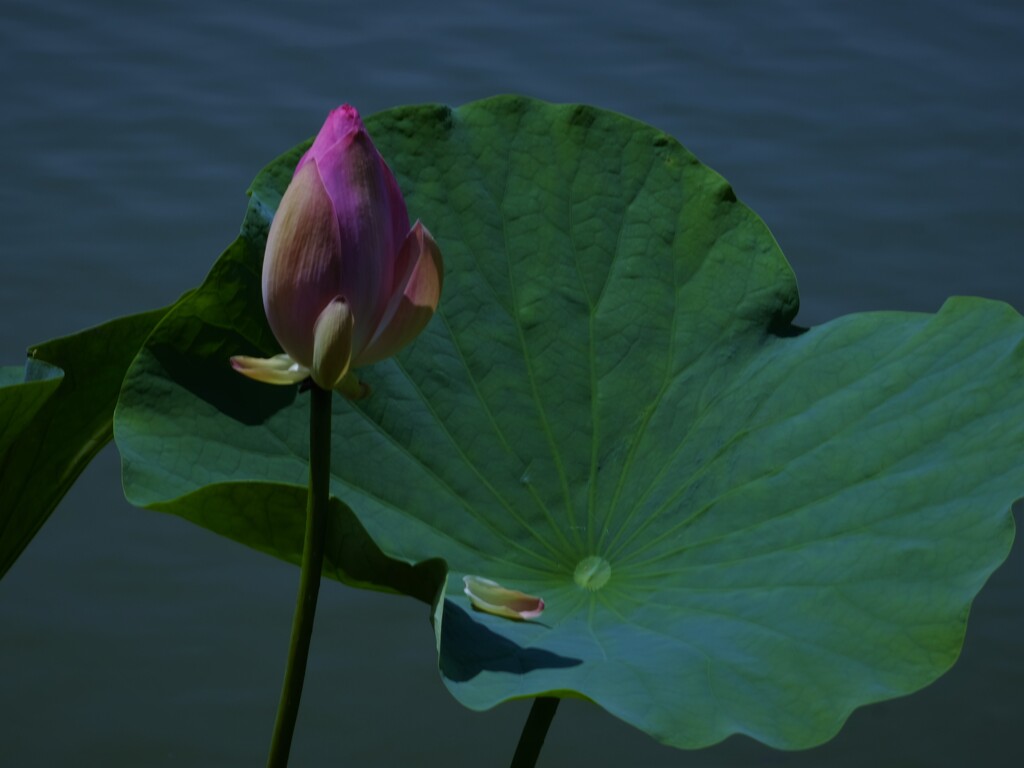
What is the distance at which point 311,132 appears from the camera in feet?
9.52

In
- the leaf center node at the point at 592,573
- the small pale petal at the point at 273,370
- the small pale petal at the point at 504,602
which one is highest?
the small pale petal at the point at 273,370

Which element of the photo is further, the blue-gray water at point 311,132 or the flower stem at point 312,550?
the blue-gray water at point 311,132

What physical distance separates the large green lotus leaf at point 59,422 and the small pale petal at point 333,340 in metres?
0.25

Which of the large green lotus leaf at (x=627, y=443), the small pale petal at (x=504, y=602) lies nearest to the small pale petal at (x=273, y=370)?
the large green lotus leaf at (x=627, y=443)

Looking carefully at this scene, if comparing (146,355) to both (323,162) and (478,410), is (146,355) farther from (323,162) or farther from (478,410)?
(323,162)

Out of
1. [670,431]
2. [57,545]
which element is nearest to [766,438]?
[670,431]

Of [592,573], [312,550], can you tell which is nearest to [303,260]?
[312,550]

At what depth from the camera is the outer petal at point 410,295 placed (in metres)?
0.70

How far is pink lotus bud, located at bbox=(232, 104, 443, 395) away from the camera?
667 mm

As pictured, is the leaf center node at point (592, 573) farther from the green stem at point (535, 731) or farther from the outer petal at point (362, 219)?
the outer petal at point (362, 219)

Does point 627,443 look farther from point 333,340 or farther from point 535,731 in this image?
point 333,340

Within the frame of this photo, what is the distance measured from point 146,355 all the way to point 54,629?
0.98 meters

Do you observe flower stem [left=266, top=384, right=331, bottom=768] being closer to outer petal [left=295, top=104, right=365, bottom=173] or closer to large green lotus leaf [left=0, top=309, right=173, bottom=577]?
outer petal [left=295, top=104, right=365, bottom=173]

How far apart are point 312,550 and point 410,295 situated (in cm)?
13
